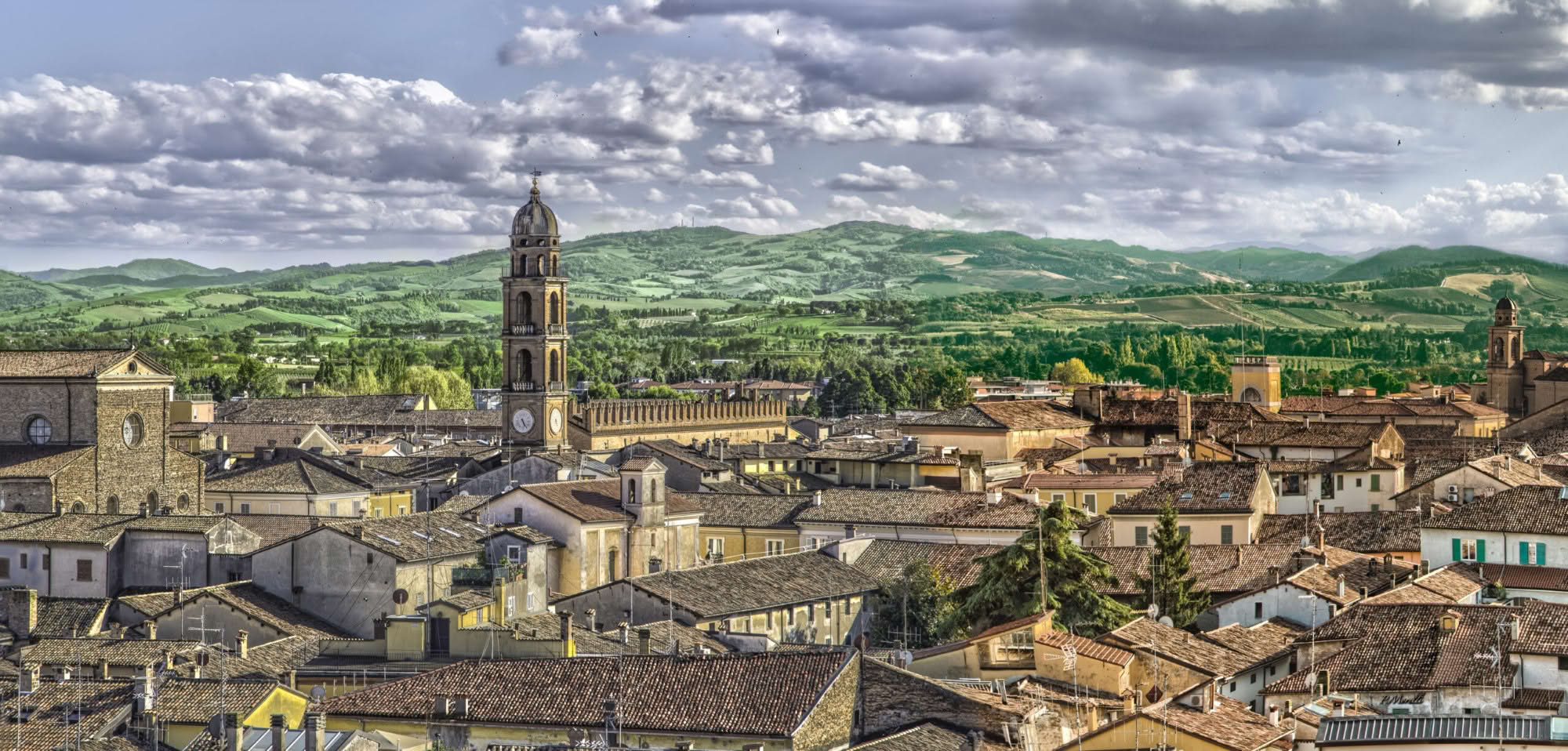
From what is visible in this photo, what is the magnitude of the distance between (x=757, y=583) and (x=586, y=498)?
6703 mm

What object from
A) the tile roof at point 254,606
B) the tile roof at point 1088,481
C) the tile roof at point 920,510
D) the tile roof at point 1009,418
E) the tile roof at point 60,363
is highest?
the tile roof at point 60,363

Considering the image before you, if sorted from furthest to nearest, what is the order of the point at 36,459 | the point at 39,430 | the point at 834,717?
the point at 39,430, the point at 36,459, the point at 834,717

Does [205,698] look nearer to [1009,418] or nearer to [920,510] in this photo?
[920,510]

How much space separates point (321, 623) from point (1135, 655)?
1644cm

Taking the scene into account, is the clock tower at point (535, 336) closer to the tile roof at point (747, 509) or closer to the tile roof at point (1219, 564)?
the tile roof at point (747, 509)

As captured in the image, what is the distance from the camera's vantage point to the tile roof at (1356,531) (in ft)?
153

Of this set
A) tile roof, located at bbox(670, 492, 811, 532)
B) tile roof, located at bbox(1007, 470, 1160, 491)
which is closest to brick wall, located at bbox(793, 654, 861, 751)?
tile roof, located at bbox(670, 492, 811, 532)

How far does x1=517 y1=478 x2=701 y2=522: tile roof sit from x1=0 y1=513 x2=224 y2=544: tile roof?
7.03 metres

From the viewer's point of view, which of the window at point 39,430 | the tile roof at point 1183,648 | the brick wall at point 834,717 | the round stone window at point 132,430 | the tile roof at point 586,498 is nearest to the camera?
the brick wall at point 834,717

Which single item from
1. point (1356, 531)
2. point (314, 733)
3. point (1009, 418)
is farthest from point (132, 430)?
point (314, 733)

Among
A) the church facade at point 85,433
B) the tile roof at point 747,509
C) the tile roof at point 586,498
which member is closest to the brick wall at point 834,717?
the tile roof at point 586,498

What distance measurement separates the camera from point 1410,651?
101ft

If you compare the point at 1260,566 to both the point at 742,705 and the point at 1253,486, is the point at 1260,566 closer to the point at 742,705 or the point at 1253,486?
the point at 1253,486

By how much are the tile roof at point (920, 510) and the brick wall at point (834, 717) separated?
21.0 meters
